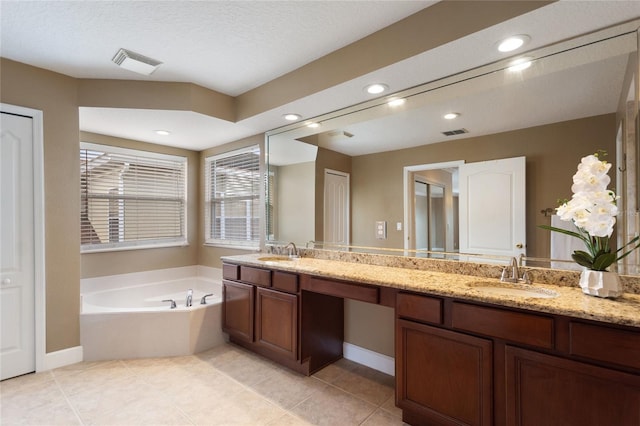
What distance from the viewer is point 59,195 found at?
2.59 meters

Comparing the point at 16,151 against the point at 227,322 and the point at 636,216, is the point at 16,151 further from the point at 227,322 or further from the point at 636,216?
the point at 636,216

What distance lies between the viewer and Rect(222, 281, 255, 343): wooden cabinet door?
2.73 m

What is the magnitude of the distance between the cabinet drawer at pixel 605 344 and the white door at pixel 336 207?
165cm

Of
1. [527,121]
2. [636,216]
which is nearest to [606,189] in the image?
[636,216]

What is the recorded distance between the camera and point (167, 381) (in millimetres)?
2348

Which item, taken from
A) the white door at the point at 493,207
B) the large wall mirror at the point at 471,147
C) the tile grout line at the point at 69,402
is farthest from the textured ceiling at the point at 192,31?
the tile grout line at the point at 69,402

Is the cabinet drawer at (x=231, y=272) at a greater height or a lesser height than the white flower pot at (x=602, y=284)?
lesser

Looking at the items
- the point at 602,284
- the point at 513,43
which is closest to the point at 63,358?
the point at 602,284

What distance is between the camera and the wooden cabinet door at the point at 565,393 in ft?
3.90

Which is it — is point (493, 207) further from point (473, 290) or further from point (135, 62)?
point (135, 62)

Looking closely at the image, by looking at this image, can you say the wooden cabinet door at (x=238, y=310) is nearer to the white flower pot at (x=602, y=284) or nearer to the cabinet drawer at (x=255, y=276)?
the cabinet drawer at (x=255, y=276)

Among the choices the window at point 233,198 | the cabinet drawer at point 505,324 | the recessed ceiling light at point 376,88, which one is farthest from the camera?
the window at point 233,198

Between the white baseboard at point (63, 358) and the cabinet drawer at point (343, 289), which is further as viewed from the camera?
the white baseboard at point (63, 358)

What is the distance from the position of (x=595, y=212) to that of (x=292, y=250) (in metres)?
2.32
